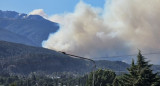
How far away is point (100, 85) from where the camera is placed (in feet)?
504

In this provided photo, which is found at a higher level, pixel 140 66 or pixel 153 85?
pixel 140 66

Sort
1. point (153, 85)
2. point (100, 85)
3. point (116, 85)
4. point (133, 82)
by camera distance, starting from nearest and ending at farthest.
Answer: point (153, 85) → point (133, 82) → point (116, 85) → point (100, 85)

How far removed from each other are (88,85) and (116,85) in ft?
221

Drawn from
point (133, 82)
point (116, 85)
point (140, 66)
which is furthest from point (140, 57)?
point (116, 85)

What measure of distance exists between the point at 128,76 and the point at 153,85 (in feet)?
30.5

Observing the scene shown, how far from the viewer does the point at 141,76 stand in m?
70.3

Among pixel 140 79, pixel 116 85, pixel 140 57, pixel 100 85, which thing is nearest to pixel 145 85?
pixel 140 79

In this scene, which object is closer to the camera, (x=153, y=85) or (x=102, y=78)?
(x=153, y=85)

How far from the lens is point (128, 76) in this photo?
7569 cm

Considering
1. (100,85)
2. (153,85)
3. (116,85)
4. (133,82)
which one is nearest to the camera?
(153,85)

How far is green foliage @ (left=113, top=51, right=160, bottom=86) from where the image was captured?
70.2 metres

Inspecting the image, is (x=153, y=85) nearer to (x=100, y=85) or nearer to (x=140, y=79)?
(x=140, y=79)

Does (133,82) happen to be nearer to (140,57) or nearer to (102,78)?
(140,57)

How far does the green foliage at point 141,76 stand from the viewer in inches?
2763
